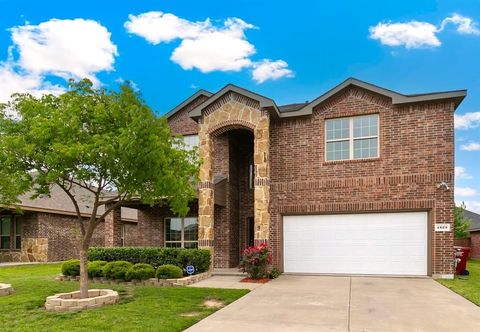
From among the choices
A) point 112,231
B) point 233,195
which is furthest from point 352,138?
point 112,231

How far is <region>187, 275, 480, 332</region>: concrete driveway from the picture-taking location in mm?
7176

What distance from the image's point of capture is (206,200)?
15.3 meters

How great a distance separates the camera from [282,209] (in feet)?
50.9

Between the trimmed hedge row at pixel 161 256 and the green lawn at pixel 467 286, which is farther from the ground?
the trimmed hedge row at pixel 161 256

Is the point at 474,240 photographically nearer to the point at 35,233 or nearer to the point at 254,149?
the point at 254,149

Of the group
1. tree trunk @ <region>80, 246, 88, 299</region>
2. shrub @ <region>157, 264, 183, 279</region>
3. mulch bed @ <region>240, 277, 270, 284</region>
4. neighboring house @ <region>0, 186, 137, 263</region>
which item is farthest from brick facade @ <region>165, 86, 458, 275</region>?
neighboring house @ <region>0, 186, 137, 263</region>

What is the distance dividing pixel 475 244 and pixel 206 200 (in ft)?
68.6

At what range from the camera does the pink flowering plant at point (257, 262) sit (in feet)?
44.4

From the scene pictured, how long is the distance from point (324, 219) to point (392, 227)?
241cm

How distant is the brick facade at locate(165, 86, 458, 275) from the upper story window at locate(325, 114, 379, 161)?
0.23 m

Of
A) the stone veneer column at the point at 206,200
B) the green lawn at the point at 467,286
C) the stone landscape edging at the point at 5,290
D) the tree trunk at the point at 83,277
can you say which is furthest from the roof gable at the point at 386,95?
the stone landscape edging at the point at 5,290

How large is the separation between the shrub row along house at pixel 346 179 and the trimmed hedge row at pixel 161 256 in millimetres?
1185

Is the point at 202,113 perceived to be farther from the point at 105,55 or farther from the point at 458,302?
the point at 458,302

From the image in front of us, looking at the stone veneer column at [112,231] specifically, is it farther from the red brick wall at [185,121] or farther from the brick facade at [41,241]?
the brick facade at [41,241]
